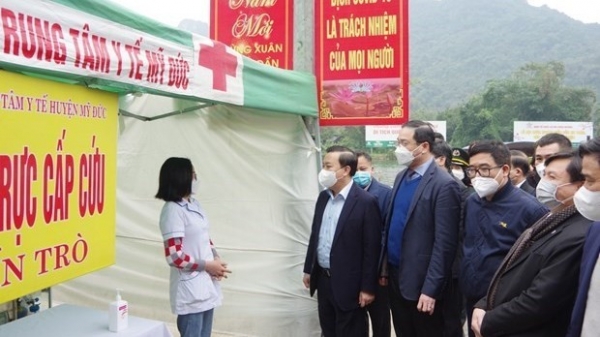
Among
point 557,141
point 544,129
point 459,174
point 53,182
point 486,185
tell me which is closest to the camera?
point 53,182

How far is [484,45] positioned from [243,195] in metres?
69.1

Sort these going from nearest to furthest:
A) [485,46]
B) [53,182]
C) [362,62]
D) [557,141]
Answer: [53,182]
[557,141]
[362,62]
[485,46]

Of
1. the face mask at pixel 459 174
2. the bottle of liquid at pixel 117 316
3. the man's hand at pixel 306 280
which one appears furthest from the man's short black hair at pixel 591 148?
the face mask at pixel 459 174

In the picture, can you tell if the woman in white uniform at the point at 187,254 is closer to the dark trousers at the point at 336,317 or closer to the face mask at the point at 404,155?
the dark trousers at the point at 336,317

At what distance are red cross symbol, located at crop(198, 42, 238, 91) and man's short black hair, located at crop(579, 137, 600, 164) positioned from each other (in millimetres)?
1736

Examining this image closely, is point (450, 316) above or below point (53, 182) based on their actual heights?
below

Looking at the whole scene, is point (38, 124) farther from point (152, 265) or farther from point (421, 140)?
point (152, 265)

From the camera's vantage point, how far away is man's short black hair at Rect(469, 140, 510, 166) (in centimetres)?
268

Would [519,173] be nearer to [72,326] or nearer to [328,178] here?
[328,178]

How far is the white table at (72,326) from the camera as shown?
2.36 meters

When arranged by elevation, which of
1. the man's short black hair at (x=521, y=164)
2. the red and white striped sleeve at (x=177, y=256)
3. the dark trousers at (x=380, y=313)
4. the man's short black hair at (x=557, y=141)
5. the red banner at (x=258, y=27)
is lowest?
the dark trousers at (x=380, y=313)

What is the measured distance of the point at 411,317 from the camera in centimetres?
314

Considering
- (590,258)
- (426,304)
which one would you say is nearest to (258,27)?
(426,304)

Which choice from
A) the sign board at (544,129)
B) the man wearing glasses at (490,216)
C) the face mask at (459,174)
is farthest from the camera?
the sign board at (544,129)
